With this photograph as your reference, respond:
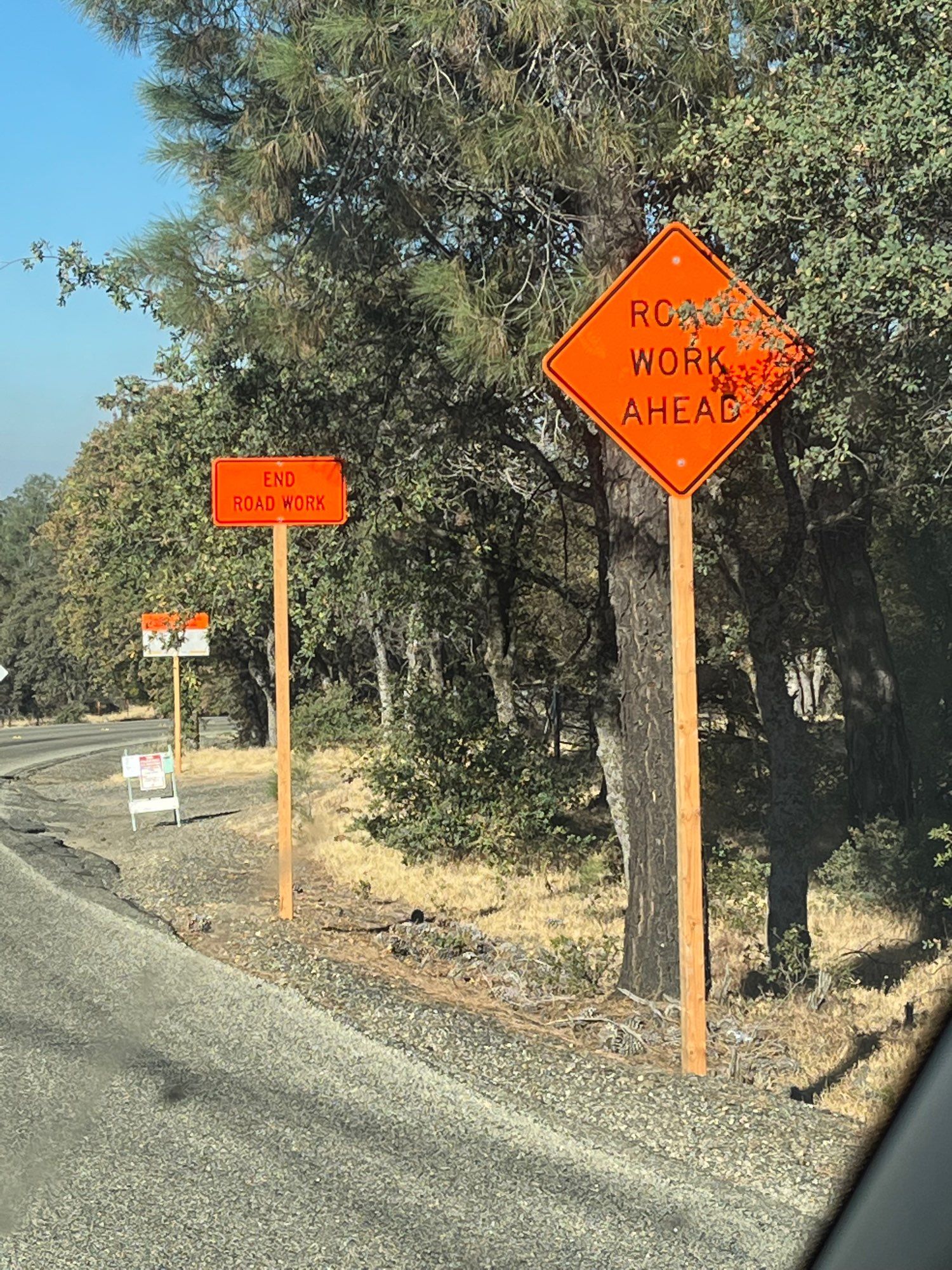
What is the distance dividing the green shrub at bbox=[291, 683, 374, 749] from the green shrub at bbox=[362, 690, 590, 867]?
137 inches

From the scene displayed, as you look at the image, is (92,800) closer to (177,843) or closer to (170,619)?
(170,619)

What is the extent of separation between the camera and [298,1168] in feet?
16.5

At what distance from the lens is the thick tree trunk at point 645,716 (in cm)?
805

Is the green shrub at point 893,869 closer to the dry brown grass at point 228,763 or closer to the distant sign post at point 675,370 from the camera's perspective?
the distant sign post at point 675,370

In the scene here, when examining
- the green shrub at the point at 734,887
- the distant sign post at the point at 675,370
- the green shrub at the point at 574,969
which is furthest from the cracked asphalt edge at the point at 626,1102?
the green shrub at the point at 734,887

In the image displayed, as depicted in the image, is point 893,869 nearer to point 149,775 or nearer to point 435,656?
point 149,775

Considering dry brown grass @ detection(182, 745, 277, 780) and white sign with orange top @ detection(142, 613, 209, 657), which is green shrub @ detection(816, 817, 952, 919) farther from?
dry brown grass @ detection(182, 745, 277, 780)

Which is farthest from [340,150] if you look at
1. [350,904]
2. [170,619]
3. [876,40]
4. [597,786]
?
[597,786]

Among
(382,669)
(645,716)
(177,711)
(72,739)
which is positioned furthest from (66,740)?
(645,716)

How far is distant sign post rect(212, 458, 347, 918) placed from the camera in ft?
32.9

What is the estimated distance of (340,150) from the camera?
30.7 ft

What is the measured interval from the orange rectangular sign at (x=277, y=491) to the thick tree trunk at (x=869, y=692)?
247 inches

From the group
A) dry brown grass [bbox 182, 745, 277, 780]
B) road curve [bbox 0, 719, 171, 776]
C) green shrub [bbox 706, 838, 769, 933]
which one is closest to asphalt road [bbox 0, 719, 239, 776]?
road curve [bbox 0, 719, 171, 776]

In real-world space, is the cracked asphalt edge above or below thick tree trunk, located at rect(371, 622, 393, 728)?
below
